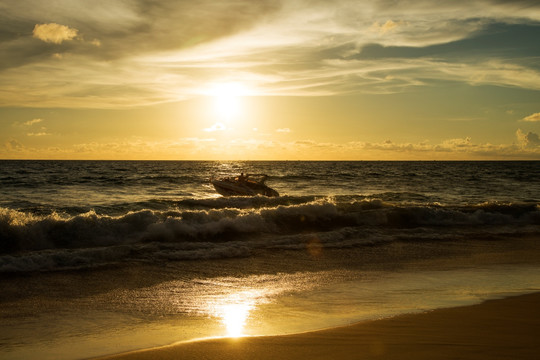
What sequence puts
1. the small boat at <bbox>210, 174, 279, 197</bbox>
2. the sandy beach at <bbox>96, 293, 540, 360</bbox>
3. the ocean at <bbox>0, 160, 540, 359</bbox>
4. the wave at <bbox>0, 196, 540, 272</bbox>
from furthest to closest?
1. the small boat at <bbox>210, 174, 279, 197</bbox>
2. the wave at <bbox>0, 196, 540, 272</bbox>
3. the ocean at <bbox>0, 160, 540, 359</bbox>
4. the sandy beach at <bbox>96, 293, 540, 360</bbox>

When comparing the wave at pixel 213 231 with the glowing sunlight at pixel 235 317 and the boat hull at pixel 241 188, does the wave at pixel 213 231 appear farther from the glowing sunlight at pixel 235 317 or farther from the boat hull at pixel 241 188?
the boat hull at pixel 241 188

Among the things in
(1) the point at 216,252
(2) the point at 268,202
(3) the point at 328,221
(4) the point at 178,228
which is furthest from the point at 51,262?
(2) the point at 268,202

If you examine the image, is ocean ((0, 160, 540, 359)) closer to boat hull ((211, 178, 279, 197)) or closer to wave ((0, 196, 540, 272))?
wave ((0, 196, 540, 272))

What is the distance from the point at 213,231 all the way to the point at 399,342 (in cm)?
1093

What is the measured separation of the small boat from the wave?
8.26m

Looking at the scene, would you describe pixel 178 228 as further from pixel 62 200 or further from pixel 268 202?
pixel 62 200

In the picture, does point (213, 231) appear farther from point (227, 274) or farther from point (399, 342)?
point (399, 342)

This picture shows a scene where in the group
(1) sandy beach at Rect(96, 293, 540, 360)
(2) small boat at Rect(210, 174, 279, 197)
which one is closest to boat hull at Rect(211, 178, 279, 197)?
(2) small boat at Rect(210, 174, 279, 197)

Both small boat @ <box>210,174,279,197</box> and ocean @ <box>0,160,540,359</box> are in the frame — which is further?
small boat @ <box>210,174,279,197</box>

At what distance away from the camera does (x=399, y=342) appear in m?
5.54

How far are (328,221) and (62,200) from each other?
18.0 m

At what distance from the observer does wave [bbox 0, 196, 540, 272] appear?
11.7m

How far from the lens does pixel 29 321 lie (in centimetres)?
673

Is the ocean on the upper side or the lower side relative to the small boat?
lower
